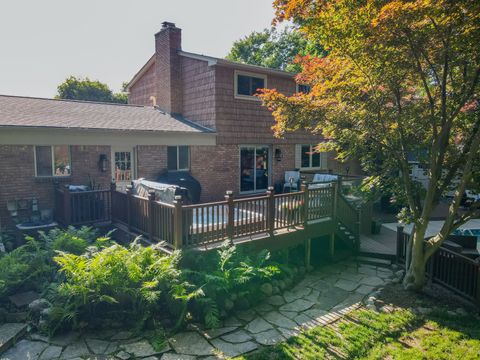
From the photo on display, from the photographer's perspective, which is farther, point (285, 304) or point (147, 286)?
point (285, 304)

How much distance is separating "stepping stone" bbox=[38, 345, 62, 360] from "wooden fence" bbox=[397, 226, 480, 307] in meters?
6.77

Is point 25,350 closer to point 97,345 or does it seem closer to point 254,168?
point 97,345

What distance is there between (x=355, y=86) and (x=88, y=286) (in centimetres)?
589

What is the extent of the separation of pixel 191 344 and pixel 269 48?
37.2 metres

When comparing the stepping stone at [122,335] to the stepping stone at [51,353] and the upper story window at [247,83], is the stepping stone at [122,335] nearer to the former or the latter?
the stepping stone at [51,353]

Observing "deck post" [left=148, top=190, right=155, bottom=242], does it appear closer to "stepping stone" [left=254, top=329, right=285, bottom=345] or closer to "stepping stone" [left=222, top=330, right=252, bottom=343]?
"stepping stone" [left=222, top=330, right=252, bottom=343]

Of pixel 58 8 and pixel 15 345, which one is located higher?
pixel 58 8

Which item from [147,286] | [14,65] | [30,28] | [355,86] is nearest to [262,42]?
[14,65]

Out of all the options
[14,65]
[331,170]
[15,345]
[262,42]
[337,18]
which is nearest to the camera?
[15,345]

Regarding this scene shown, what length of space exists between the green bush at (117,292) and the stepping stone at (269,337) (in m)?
1.12

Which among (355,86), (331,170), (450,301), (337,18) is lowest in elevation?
(450,301)

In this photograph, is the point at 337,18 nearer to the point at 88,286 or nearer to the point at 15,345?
the point at 88,286

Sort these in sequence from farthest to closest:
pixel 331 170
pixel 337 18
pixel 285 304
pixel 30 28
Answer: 1. pixel 331 170
2. pixel 30 28
3. pixel 285 304
4. pixel 337 18

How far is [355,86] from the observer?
6.73m
